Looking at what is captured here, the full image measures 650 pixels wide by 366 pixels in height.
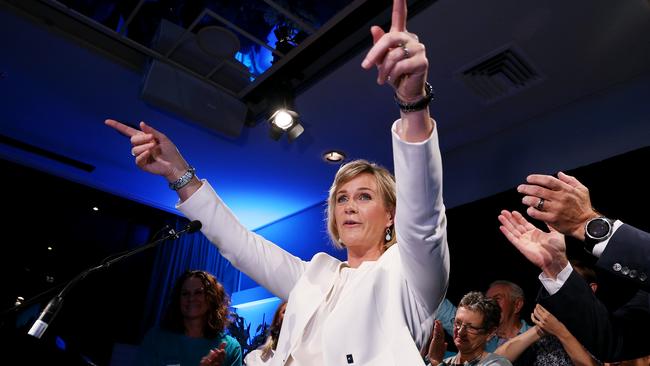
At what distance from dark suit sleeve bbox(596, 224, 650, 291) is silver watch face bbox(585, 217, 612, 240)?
0.03 m

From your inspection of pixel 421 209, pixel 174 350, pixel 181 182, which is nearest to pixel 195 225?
pixel 181 182

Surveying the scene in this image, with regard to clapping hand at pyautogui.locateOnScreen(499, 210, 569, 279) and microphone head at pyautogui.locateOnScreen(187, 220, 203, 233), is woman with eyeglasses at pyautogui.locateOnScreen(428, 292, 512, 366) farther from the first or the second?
microphone head at pyautogui.locateOnScreen(187, 220, 203, 233)

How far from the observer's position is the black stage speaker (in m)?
3.90

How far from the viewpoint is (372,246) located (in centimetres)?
157

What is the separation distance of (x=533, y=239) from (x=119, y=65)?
3.57m

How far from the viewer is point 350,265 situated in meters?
1.60

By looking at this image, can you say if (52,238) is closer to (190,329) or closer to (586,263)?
(190,329)

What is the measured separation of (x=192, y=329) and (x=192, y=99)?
1.85 meters

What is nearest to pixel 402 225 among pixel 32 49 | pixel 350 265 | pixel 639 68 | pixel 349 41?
pixel 350 265

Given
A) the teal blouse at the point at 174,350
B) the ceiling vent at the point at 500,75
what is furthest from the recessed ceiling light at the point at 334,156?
the teal blouse at the point at 174,350

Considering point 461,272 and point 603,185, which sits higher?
point 603,185

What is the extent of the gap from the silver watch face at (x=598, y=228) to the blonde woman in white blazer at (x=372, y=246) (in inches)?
18.3

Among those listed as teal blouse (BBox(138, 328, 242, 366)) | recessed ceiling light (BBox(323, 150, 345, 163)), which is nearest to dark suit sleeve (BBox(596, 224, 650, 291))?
teal blouse (BBox(138, 328, 242, 366))

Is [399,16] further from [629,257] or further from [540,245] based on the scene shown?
[540,245]
